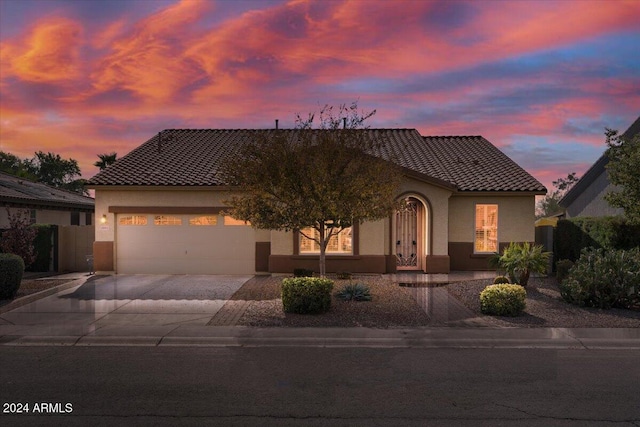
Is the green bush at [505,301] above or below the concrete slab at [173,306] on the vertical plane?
above

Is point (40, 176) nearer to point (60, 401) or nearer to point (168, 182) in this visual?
point (168, 182)

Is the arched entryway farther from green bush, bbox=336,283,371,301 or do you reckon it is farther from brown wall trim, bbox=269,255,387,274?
green bush, bbox=336,283,371,301

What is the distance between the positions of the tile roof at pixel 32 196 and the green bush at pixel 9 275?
10.3 meters

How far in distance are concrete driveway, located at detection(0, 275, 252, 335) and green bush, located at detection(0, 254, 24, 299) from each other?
2.76ft

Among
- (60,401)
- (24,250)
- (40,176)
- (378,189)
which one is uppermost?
(40,176)

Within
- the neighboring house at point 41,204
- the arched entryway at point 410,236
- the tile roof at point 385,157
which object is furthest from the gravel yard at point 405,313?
the neighboring house at point 41,204

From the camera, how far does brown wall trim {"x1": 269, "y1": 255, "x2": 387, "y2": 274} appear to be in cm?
1683

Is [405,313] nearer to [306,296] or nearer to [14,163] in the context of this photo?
[306,296]

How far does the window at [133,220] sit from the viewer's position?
17.5m

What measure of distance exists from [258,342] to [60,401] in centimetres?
349

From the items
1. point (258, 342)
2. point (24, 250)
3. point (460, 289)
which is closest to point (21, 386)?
point (258, 342)

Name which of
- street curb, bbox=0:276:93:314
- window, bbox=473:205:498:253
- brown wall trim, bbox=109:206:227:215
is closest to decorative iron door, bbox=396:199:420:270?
window, bbox=473:205:498:253

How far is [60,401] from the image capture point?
5.81 metres

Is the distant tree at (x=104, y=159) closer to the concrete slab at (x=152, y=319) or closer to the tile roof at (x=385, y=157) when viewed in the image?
the tile roof at (x=385, y=157)
